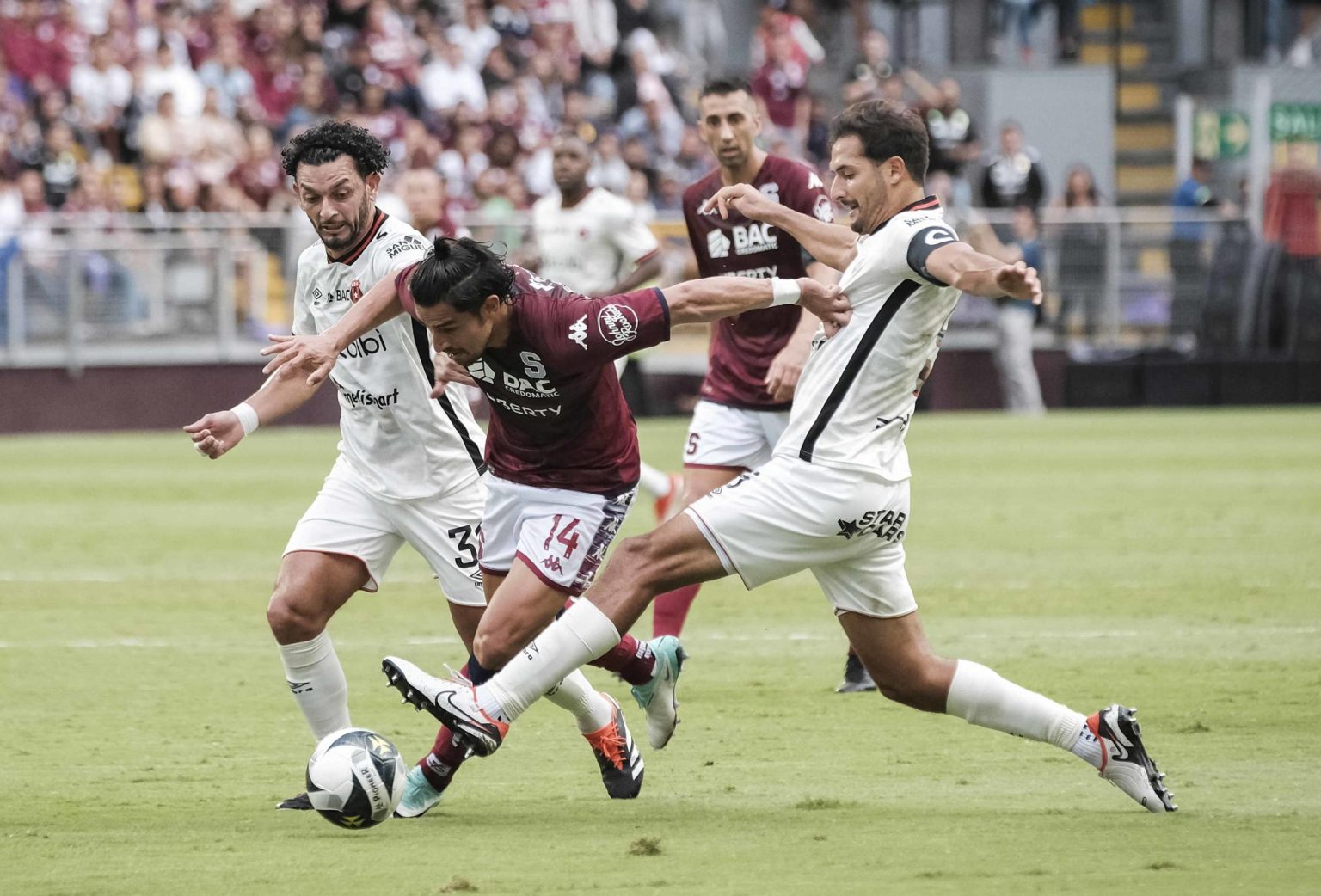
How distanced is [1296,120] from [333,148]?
22.7m

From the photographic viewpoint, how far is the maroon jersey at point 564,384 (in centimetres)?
612

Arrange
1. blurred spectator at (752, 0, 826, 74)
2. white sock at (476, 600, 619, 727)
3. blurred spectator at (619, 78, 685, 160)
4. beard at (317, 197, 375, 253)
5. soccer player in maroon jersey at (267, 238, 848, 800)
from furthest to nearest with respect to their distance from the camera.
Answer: blurred spectator at (752, 0, 826, 74) → blurred spectator at (619, 78, 685, 160) → beard at (317, 197, 375, 253) → soccer player in maroon jersey at (267, 238, 848, 800) → white sock at (476, 600, 619, 727)

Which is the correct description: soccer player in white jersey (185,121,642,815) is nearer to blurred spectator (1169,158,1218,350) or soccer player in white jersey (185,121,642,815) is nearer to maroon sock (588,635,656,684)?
maroon sock (588,635,656,684)

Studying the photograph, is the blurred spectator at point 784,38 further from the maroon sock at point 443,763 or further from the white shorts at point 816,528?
the maroon sock at point 443,763

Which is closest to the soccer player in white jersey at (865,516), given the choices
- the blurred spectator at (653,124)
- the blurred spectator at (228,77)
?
the blurred spectator at (228,77)

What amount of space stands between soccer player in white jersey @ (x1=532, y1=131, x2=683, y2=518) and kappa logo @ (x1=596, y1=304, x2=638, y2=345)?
250 inches

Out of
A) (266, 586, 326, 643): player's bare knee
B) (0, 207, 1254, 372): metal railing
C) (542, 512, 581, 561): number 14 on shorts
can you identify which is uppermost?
(542, 512, 581, 561): number 14 on shorts

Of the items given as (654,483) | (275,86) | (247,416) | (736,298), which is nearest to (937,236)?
(736,298)

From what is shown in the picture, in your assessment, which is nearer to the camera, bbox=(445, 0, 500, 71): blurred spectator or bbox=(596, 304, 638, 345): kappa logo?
bbox=(596, 304, 638, 345): kappa logo

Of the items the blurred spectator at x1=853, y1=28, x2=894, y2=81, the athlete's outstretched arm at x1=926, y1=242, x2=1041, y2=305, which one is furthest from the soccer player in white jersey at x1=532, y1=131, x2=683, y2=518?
the blurred spectator at x1=853, y1=28, x2=894, y2=81

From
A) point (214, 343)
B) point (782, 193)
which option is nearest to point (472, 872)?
point (782, 193)

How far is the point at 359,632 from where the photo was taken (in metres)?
10.5

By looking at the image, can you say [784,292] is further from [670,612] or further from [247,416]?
[670,612]

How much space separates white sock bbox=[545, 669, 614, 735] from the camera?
21.9 ft
